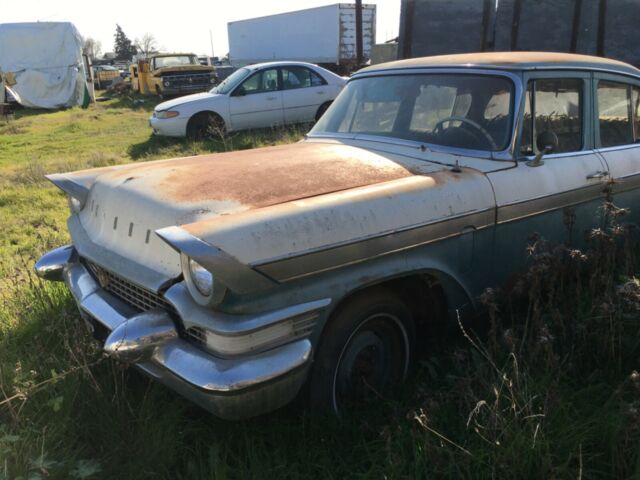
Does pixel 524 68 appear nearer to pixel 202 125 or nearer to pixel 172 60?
pixel 202 125

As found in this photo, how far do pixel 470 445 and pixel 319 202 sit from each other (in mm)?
1151

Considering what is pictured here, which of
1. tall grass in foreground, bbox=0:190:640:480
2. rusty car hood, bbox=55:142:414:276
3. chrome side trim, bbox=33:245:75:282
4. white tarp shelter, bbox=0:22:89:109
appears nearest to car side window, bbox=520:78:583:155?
tall grass in foreground, bbox=0:190:640:480

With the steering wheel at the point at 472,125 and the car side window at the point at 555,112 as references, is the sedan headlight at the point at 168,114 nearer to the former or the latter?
the steering wheel at the point at 472,125

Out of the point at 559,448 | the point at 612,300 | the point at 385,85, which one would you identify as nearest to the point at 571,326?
the point at 612,300

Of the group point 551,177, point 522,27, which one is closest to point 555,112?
point 551,177

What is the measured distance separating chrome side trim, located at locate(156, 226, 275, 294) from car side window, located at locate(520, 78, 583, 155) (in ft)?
6.03

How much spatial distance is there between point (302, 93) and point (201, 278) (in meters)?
9.19

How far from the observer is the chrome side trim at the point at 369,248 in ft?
6.95

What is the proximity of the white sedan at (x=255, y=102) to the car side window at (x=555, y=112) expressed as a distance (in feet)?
25.0

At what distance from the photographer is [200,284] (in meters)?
2.11

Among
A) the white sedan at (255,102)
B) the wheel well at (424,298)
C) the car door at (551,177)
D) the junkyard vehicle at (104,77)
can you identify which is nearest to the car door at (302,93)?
the white sedan at (255,102)

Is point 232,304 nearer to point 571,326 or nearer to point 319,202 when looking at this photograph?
point 319,202

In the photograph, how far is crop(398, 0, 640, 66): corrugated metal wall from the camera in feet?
32.5

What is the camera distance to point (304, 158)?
3145mm
